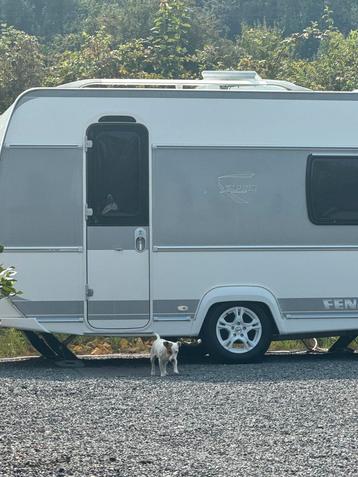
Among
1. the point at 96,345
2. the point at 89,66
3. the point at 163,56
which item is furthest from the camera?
the point at 163,56

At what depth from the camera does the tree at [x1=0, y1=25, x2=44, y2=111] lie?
79.7ft

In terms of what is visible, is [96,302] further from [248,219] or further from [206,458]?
[206,458]

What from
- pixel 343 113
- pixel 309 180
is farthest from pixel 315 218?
pixel 343 113

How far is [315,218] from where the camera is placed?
12.5 m

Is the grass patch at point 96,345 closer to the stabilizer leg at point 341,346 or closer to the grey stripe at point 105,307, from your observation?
the stabilizer leg at point 341,346

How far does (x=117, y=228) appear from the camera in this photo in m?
12.1

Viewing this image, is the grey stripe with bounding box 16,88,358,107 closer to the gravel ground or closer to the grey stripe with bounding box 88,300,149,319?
the grey stripe with bounding box 88,300,149,319

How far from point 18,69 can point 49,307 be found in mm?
13625

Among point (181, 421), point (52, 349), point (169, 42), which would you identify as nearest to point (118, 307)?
point (52, 349)

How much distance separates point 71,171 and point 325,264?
2.88m

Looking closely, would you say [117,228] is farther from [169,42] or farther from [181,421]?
[169,42]

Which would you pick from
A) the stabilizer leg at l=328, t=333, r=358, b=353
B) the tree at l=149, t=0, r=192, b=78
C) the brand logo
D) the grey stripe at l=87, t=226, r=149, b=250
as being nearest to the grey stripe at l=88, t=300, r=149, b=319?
the grey stripe at l=87, t=226, r=149, b=250

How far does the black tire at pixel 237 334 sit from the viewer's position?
1242cm

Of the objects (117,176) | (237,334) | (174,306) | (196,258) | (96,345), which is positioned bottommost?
(96,345)
